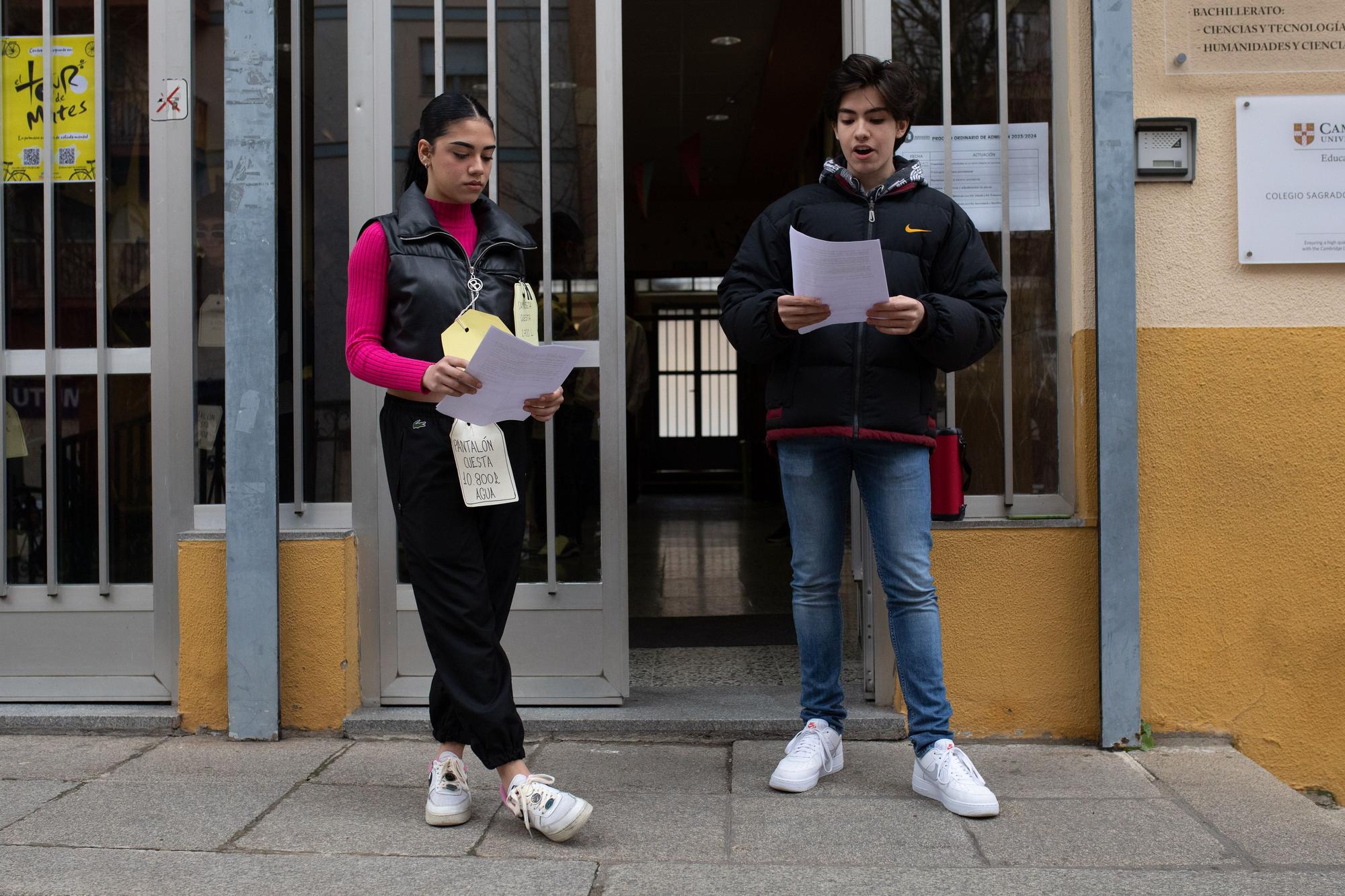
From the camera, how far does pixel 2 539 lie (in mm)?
3990

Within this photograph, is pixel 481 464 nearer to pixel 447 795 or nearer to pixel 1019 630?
pixel 447 795

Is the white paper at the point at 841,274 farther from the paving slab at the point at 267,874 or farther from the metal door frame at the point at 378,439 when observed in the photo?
the paving slab at the point at 267,874

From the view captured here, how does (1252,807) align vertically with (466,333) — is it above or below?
below

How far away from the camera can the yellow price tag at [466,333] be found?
2748 millimetres

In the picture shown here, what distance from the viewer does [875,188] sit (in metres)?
3.21

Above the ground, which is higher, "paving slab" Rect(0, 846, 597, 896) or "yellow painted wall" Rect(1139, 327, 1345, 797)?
"yellow painted wall" Rect(1139, 327, 1345, 797)

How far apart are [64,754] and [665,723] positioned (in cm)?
179

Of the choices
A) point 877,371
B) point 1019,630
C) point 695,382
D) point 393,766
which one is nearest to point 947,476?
point 1019,630

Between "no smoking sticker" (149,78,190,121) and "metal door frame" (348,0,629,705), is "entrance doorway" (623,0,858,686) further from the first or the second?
"no smoking sticker" (149,78,190,121)

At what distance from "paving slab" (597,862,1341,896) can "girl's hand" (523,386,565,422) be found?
1.05 metres

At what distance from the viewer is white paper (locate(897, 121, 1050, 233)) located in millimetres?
3852

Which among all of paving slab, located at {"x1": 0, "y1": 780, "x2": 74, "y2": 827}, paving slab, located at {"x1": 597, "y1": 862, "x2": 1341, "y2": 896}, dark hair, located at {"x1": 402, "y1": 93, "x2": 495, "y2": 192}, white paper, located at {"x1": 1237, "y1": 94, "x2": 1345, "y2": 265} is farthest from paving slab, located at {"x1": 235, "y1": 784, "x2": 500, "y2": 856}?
white paper, located at {"x1": 1237, "y1": 94, "x2": 1345, "y2": 265}

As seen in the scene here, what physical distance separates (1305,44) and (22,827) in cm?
416

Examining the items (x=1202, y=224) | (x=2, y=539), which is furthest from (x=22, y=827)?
(x=1202, y=224)
